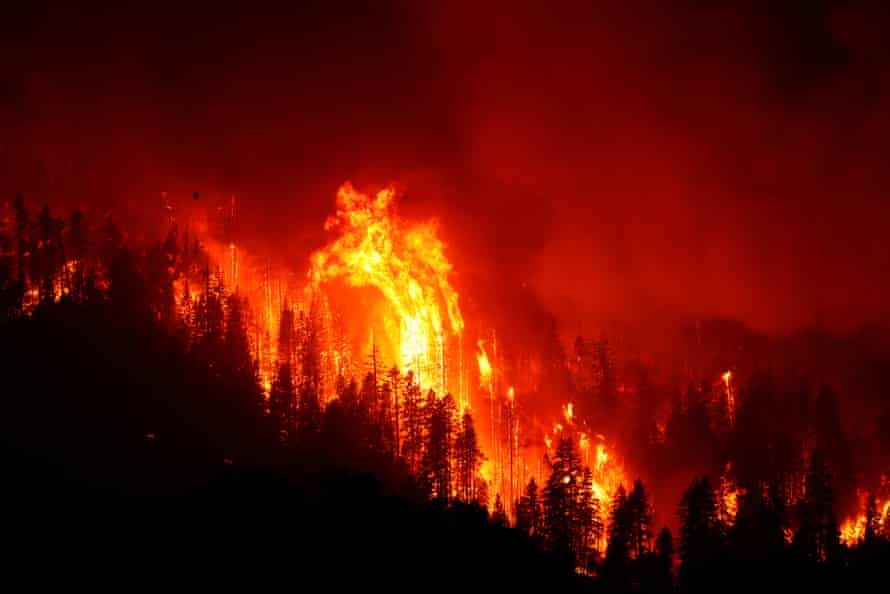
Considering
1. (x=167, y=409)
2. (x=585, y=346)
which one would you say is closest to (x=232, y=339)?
(x=167, y=409)

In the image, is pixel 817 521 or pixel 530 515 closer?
pixel 530 515

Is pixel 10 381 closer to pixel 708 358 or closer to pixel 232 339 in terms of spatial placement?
pixel 232 339

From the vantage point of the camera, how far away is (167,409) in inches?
3113

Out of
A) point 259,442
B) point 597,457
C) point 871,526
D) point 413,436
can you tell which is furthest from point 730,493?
point 259,442

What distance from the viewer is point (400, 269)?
459 feet

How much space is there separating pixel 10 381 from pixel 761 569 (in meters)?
81.9

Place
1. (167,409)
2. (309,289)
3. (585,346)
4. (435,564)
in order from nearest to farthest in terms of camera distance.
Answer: (435,564) < (167,409) < (309,289) < (585,346)

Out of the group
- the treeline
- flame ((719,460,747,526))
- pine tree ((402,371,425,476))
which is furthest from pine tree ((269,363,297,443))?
flame ((719,460,747,526))

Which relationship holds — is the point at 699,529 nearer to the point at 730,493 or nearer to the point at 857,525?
the point at 730,493

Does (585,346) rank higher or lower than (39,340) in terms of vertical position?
higher

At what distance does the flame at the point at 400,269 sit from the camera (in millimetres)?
133000

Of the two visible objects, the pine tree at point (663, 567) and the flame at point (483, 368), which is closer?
the pine tree at point (663, 567)

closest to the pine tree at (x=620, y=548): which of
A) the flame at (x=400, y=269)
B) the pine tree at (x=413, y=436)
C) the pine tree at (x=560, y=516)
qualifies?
the pine tree at (x=560, y=516)

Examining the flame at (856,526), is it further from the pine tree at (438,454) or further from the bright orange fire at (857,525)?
the pine tree at (438,454)
